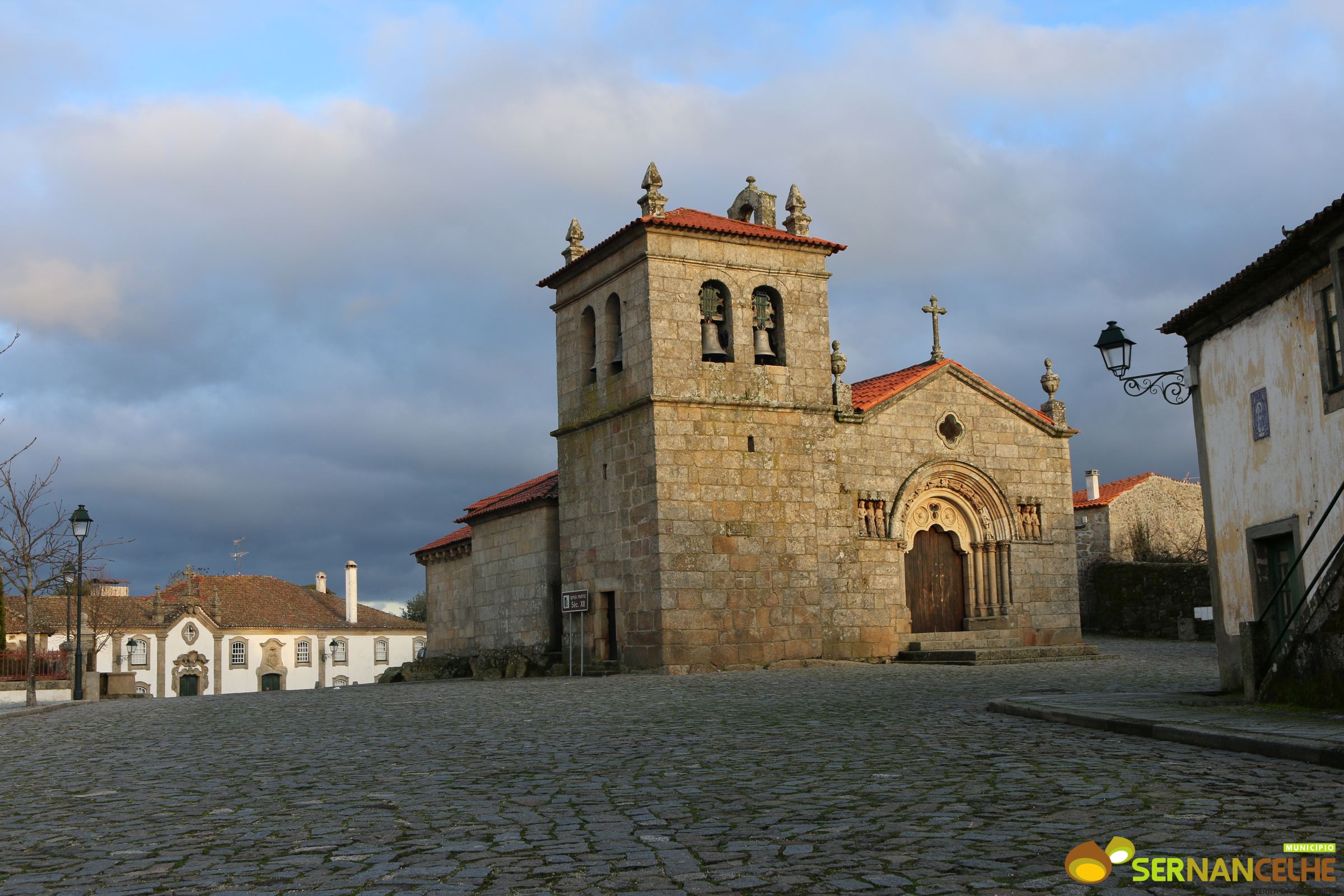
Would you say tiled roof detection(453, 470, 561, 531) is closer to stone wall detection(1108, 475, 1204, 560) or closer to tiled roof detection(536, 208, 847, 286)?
tiled roof detection(536, 208, 847, 286)

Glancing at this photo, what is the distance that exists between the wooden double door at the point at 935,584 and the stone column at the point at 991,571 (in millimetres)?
513

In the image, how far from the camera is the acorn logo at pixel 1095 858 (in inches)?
196

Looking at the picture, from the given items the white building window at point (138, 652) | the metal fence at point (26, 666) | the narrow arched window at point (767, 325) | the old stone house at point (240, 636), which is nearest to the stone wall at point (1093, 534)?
the narrow arched window at point (767, 325)

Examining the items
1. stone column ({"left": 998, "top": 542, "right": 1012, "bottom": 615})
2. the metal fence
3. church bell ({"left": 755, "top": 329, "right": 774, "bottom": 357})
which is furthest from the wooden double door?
the metal fence

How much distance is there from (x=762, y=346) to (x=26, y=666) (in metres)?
17.3

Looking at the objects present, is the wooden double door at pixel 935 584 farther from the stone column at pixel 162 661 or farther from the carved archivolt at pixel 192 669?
the stone column at pixel 162 661

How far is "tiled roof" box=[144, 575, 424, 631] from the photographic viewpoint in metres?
63.1

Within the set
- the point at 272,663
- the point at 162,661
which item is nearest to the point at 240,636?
the point at 272,663

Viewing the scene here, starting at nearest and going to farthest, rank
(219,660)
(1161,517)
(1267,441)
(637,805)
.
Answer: (637,805) < (1267,441) < (1161,517) < (219,660)

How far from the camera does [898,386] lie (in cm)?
2767

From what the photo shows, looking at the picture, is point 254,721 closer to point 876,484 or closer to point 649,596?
point 649,596

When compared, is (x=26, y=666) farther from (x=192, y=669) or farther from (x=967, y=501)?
(x=192, y=669)

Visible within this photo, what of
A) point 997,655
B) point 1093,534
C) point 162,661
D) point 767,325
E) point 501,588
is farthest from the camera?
point 162,661

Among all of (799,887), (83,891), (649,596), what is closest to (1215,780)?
(799,887)
